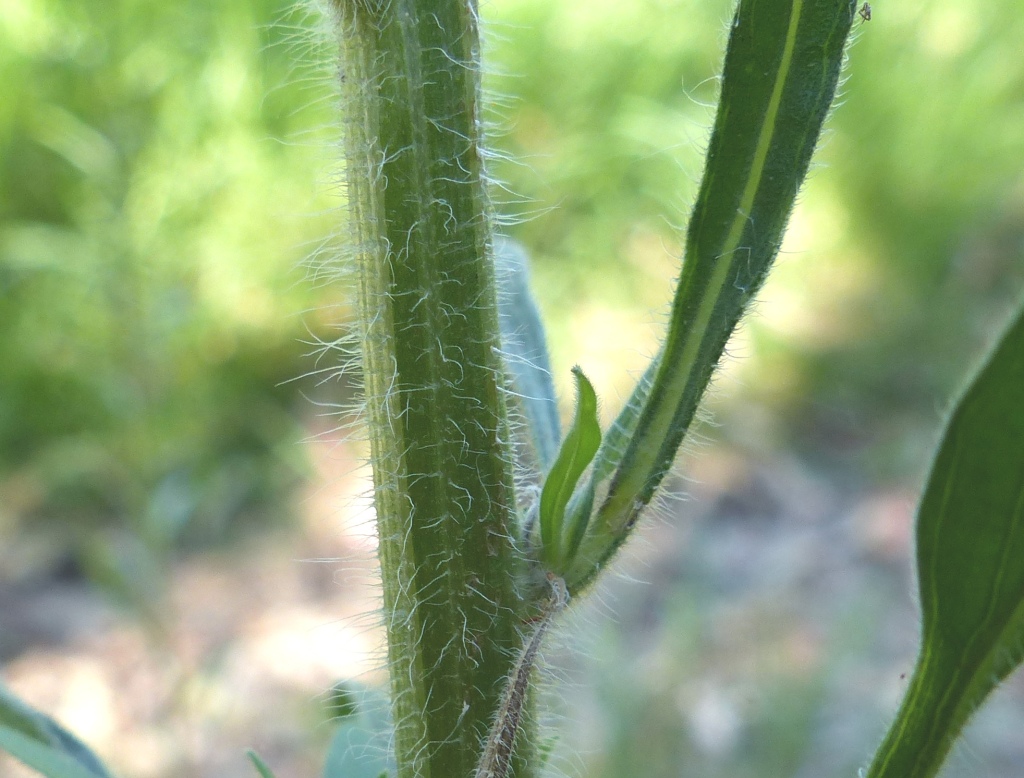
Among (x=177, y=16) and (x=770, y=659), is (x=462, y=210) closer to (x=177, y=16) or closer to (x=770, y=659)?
(x=770, y=659)

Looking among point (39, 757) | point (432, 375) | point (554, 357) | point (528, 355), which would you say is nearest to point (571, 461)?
point (432, 375)

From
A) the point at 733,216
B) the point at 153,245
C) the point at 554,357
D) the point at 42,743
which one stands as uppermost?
the point at 733,216

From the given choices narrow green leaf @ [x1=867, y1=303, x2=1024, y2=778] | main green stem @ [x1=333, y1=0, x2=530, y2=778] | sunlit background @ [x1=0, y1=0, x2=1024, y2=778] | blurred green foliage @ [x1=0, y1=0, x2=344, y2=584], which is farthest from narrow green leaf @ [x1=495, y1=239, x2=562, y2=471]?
blurred green foliage @ [x1=0, y1=0, x2=344, y2=584]

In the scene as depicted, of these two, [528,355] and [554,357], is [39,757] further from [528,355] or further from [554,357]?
[554,357]

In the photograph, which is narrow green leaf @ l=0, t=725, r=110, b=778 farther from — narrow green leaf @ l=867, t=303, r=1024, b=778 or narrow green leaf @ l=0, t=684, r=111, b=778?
narrow green leaf @ l=867, t=303, r=1024, b=778

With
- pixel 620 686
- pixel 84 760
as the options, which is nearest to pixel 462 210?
pixel 84 760

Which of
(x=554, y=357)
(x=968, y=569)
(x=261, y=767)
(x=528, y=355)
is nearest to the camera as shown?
(x=968, y=569)
